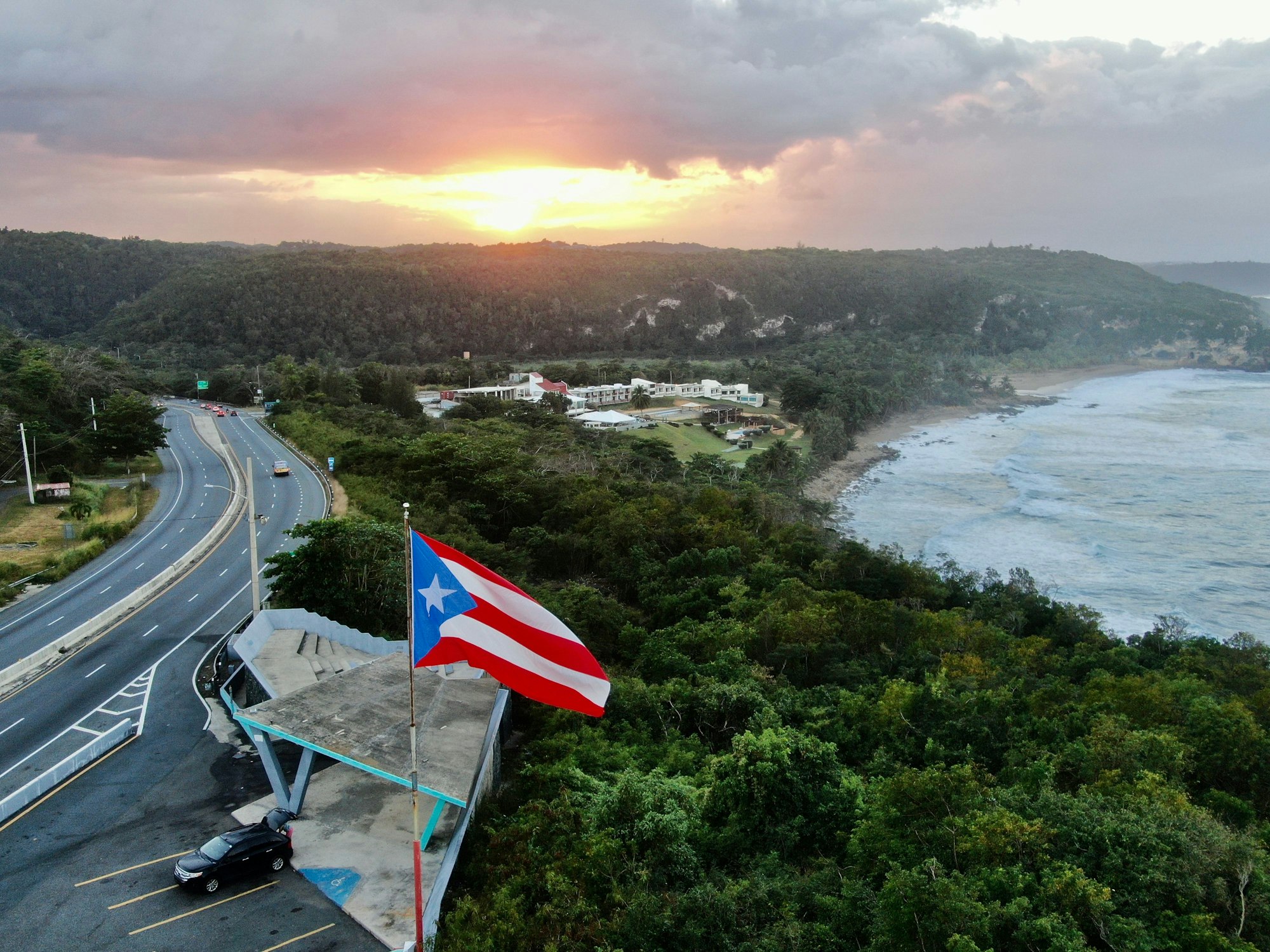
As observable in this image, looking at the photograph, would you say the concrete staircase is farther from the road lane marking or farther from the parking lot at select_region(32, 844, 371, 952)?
the road lane marking

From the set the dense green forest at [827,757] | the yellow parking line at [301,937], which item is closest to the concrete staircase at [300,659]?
the dense green forest at [827,757]

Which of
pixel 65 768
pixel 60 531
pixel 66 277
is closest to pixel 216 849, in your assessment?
pixel 65 768

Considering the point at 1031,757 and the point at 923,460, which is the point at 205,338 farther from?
the point at 1031,757

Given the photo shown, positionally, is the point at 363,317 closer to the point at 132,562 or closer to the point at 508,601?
the point at 132,562

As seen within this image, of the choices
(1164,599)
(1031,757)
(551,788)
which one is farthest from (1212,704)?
(1164,599)

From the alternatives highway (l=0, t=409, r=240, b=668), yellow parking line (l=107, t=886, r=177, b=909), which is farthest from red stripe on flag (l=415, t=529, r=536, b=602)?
highway (l=0, t=409, r=240, b=668)

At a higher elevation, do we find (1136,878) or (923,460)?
(1136,878)
